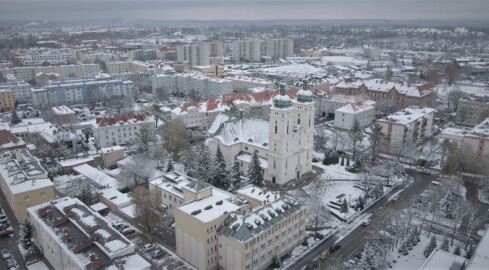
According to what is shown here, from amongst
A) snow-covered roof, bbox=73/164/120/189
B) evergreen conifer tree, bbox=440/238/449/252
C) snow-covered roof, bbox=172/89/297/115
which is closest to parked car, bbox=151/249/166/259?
snow-covered roof, bbox=73/164/120/189

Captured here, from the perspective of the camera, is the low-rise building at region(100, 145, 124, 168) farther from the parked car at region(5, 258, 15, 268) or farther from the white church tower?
the parked car at region(5, 258, 15, 268)

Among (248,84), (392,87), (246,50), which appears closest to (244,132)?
(392,87)

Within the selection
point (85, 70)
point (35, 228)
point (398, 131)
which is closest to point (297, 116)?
point (398, 131)

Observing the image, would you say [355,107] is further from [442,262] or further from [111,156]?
[442,262]

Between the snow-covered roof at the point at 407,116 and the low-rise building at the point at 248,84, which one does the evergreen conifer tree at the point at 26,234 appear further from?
the low-rise building at the point at 248,84

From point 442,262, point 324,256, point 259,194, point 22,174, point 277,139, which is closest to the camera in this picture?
point 442,262

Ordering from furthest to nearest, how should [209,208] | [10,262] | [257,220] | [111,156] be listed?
[111,156], [209,208], [10,262], [257,220]

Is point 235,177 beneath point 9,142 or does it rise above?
beneath
